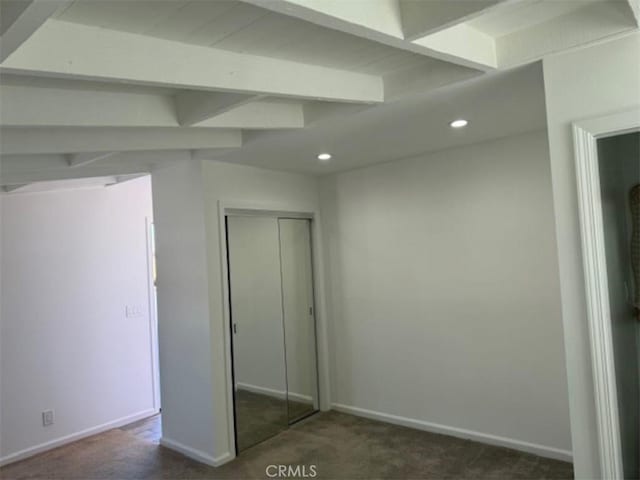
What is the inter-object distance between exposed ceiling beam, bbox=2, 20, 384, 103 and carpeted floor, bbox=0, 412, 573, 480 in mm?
2561

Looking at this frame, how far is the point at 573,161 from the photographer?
6.21 ft

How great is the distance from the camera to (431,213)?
3.79 metres

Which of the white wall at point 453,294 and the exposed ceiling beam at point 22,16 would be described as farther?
the white wall at point 453,294

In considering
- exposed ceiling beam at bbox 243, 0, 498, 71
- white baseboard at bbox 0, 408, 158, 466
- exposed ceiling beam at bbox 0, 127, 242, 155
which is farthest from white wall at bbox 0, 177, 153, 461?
exposed ceiling beam at bbox 243, 0, 498, 71

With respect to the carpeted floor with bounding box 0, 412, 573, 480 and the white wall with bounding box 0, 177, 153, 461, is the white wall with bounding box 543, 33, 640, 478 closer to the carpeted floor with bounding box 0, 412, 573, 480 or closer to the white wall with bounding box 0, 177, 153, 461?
the carpeted floor with bounding box 0, 412, 573, 480

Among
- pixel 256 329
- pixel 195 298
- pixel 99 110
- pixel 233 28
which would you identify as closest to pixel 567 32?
pixel 233 28

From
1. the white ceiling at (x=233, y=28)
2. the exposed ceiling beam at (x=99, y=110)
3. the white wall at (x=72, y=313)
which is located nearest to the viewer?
the white ceiling at (x=233, y=28)

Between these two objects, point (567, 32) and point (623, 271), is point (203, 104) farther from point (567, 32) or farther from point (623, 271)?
point (623, 271)

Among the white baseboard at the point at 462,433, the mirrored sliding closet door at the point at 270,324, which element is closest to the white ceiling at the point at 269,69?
the mirrored sliding closet door at the point at 270,324

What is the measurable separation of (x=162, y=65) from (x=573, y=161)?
1.66 m

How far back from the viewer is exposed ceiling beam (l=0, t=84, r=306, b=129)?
1.87 m

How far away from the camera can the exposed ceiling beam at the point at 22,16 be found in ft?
3.46

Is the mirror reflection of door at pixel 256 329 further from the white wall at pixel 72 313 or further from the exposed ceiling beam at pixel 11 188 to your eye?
the exposed ceiling beam at pixel 11 188

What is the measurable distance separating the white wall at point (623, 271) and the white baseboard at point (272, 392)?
107 inches
